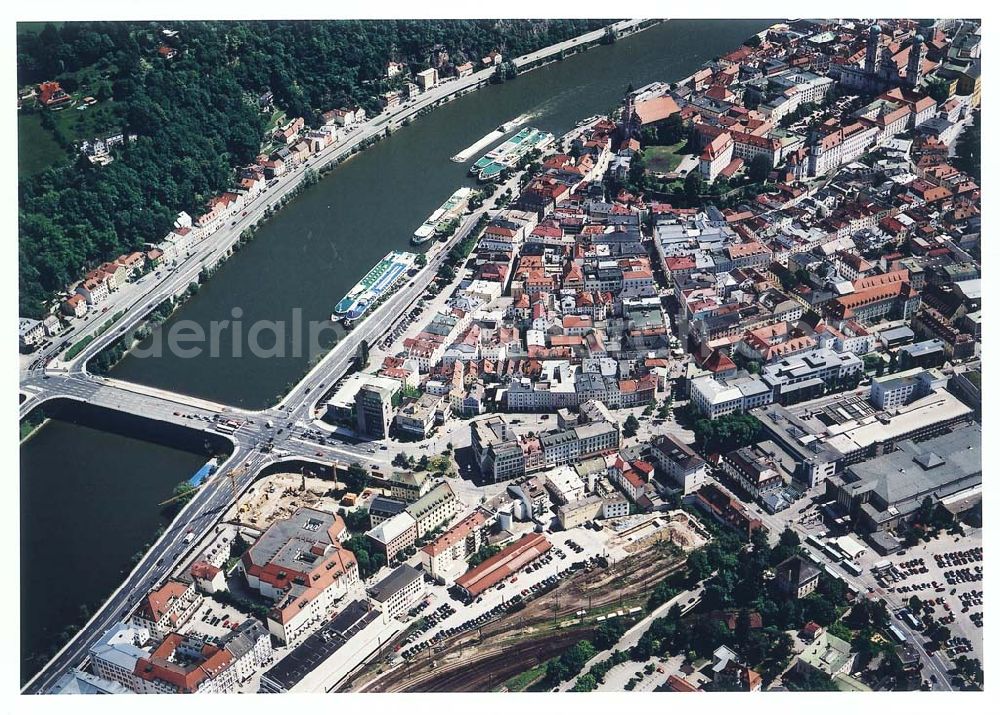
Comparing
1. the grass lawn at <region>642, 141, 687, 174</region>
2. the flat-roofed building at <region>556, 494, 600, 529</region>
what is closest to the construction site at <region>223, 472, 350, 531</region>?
the flat-roofed building at <region>556, 494, 600, 529</region>

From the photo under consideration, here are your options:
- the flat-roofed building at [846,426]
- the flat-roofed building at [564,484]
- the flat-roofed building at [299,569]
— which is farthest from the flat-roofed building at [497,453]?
the flat-roofed building at [846,426]

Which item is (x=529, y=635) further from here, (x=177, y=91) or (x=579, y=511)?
(x=177, y=91)

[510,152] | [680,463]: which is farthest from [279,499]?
[510,152]

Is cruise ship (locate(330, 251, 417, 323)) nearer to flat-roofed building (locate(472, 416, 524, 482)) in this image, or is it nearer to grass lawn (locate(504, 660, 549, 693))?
flat-roofed building (locate(472, 416, 524, 482))

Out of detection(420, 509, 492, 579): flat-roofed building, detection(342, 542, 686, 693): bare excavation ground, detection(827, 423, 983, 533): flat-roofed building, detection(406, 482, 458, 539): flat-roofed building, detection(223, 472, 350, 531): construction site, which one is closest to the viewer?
detection(342, 542, 686, 693): bare excavation ground

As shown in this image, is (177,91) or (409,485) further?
(177,91)

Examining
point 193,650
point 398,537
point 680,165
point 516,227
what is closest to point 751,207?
point 680,165

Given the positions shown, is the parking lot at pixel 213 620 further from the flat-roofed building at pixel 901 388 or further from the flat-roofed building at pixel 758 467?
the flat-roofed building at pixel 901 388
